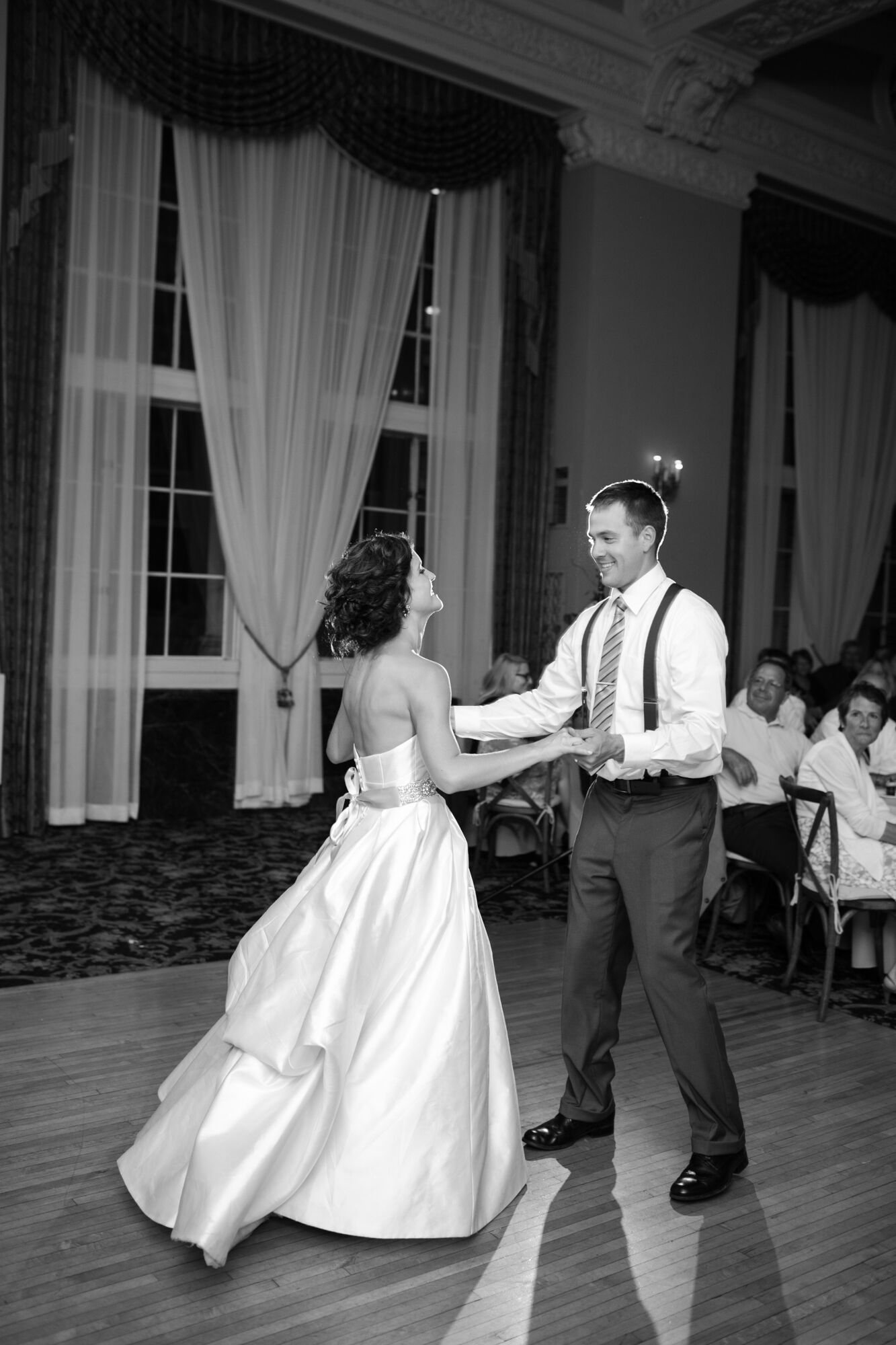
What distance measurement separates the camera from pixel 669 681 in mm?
2877

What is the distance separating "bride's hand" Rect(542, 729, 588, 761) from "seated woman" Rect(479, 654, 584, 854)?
3266 millimetres

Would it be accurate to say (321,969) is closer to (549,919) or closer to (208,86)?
(549,919)

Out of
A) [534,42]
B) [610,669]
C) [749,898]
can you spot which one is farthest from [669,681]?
[534,42]

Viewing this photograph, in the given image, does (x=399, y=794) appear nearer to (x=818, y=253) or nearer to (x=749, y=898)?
(x=749, y=898)

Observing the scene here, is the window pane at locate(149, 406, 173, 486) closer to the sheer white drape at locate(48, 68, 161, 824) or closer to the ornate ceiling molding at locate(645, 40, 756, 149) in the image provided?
the sheer white drape at locate(48, 68, 161, 824)

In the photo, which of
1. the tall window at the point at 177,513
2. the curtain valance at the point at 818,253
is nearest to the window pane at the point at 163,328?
the tall window at the point at 177,513

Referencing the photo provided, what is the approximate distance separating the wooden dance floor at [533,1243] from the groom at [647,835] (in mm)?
190

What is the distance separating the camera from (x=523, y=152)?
27.3 feet

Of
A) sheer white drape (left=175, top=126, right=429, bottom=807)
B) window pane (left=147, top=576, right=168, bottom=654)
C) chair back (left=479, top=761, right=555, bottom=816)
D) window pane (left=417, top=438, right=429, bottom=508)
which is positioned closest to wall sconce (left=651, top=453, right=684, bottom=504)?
window pane (left=417, top=438, right=429, bottom=508)

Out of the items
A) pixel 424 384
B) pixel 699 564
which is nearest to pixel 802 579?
pixel 699 564

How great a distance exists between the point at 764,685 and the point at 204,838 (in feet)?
10.4

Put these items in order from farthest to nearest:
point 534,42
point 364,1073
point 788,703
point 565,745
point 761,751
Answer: point 534,42, point 788,703, point 761,751, point 565,745, point 364,1073

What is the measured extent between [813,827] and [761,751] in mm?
1243

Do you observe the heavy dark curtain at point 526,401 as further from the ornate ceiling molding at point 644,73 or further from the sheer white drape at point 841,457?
the sheer white drape at point 841,457
